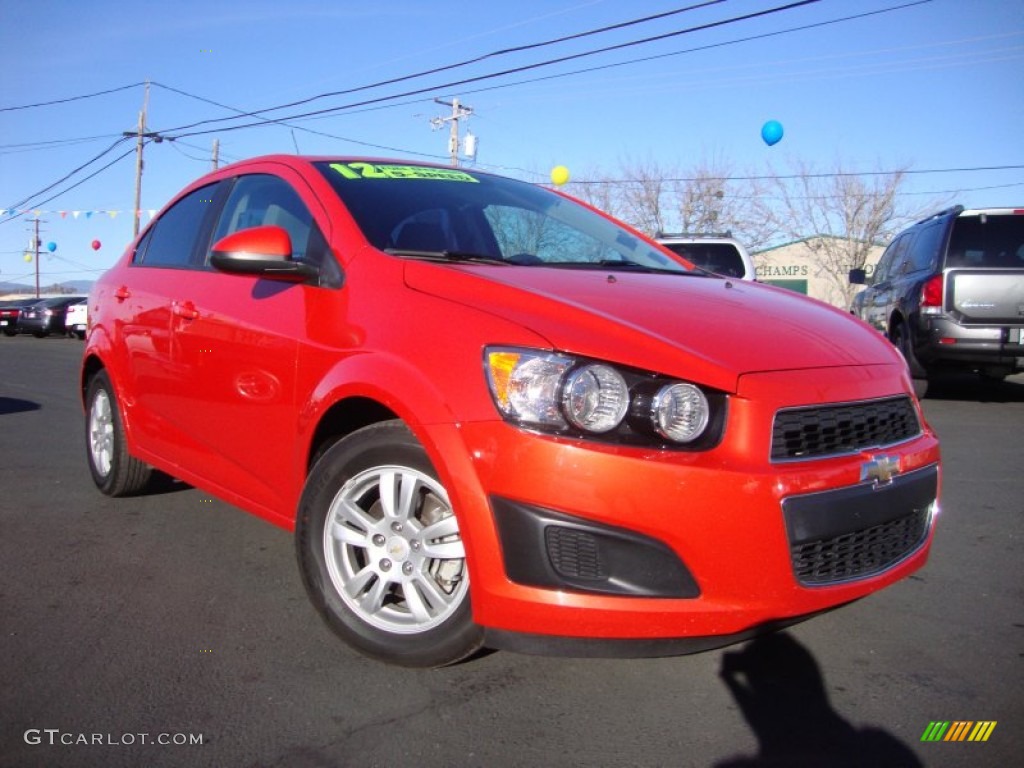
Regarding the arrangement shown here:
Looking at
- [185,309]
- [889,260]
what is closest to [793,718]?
[185,309]

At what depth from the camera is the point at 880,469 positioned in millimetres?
2494

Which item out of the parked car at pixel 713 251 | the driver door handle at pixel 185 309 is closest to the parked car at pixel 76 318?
the parked car at pixel 713 251

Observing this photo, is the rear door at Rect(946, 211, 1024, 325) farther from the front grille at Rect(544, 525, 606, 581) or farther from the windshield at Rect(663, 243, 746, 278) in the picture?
the front grille at Rect(544, 525, 606, 581)

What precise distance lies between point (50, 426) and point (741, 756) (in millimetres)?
7063

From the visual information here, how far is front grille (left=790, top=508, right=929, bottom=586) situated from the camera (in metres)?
2.35

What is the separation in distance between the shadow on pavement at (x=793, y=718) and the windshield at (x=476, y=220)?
1563mm

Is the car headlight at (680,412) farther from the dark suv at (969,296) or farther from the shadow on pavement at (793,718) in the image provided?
the dark suv at (969,296)

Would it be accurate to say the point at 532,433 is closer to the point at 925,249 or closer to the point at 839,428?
the point at 839,428

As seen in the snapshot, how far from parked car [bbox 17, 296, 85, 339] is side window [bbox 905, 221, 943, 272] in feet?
96.5

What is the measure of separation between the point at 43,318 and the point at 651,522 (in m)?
33.3

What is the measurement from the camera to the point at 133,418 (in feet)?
14.3

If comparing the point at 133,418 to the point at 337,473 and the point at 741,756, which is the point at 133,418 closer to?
the point at 337,473

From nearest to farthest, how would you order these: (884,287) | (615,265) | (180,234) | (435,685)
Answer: (435,685), (615,265), (180,234), (884,287)

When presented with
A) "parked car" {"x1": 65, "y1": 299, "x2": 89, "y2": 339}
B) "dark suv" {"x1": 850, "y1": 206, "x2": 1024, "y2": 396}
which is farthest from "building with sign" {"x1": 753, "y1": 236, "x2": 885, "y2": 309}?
"dark suv" {"x1": 850, "y1": 206, "x2": 1024, "y2": 396}
